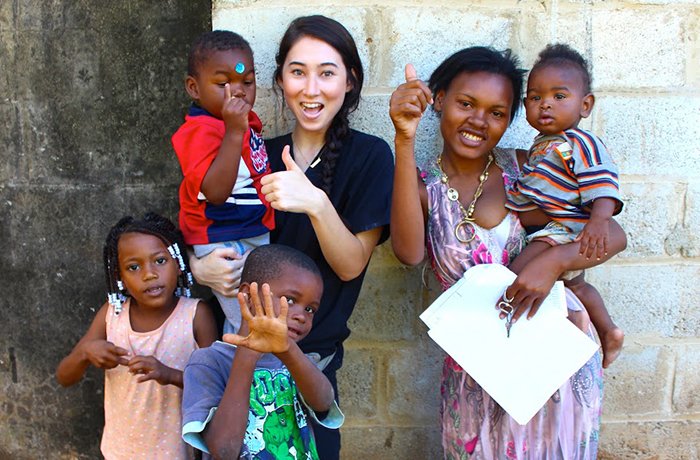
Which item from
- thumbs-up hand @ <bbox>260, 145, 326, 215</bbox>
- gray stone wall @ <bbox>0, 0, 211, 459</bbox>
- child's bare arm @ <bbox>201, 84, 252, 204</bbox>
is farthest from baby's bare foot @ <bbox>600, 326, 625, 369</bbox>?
gray stone wall @ <bbox>0, 0, 211, 459</bbox>

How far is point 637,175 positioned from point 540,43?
2.14 feet

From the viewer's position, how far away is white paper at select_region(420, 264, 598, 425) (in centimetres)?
213

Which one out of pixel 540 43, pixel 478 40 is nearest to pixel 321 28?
pixel 478 40

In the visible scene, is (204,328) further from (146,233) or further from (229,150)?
(229,150)

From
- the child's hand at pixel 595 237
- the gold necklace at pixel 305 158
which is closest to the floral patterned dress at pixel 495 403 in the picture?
the child's hand at pixel 595 237

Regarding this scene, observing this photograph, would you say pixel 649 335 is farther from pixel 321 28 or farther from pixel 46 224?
pixel 46 224

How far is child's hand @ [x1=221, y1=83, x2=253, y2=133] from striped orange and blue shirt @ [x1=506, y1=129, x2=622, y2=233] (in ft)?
2.99

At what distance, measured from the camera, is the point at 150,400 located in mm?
2240

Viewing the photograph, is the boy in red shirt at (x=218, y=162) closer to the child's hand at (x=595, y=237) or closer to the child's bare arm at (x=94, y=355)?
the child's bare arm at (x=94, y=355)

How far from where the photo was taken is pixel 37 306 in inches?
121

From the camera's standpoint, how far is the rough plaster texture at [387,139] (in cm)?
264

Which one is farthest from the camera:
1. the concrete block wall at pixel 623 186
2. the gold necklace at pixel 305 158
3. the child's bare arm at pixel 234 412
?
the concrete block wall at pixel 623 186

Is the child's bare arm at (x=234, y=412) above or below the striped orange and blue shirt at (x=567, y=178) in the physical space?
below

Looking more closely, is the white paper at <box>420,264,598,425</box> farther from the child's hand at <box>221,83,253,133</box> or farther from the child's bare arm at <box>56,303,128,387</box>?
the child's bare arm at <box>56,303,128,387</box>
